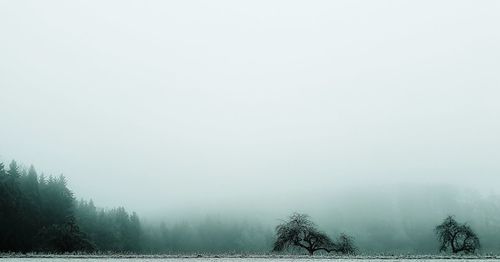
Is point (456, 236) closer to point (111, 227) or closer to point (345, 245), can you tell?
point (345, 245)

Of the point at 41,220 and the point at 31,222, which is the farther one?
the point at 41,220

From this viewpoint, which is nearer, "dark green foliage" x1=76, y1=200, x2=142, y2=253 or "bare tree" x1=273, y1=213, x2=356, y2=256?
"bare tree" x1=273, y1=213, x2=356, y2=256

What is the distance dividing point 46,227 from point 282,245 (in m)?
52.0

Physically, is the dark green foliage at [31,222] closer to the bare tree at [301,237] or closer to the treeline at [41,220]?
the treeline at [41,220]

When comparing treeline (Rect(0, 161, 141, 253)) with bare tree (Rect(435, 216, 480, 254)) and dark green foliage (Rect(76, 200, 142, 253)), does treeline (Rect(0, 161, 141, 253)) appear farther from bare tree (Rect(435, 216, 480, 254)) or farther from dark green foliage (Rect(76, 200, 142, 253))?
bare tree (Rect(435, 216, 480, 254))

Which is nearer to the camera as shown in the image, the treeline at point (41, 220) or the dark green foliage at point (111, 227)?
the treeline at point (41, 220)

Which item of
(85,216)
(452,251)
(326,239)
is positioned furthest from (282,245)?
(85,216)

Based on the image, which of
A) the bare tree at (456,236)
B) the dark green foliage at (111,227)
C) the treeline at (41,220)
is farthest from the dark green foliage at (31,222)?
the bare tree at (456,236)

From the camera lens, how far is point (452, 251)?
95.7 m

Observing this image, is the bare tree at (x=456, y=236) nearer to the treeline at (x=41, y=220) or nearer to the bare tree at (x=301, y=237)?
the bare tree at (x=301, y=237)

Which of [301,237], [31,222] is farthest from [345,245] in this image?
[31,222]

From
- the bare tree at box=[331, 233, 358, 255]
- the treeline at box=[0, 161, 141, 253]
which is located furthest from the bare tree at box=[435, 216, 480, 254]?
the treeline at box=[0, 161, 141, 253]

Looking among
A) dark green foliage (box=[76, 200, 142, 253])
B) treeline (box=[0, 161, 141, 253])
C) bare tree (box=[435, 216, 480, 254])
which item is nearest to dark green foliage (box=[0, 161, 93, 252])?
treeline (box=[0, 161, 141, 253])

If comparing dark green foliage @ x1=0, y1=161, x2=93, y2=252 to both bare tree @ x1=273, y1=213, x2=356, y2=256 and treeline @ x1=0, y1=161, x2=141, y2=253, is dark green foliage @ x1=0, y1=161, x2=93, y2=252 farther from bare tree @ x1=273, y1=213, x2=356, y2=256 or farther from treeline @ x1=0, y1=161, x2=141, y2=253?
bare tree @ x1=273, y1=213, x2=356, y2=256
